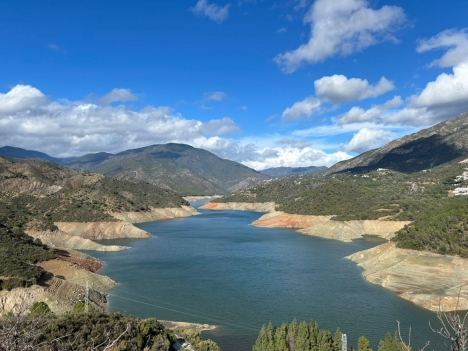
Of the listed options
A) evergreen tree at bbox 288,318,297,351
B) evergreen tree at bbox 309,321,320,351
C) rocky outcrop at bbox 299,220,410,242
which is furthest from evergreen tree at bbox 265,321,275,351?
rocky outcrop at bbox 299,220,410,242

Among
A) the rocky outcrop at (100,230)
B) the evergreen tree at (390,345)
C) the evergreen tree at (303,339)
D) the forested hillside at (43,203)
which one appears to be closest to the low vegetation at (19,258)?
the forested hillside at (43,203)

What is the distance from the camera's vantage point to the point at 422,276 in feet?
167

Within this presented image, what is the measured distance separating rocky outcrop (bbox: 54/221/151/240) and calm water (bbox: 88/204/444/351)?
19.4 m

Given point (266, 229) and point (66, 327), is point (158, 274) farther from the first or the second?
point (266, 229)

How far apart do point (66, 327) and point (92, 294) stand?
18.8 m

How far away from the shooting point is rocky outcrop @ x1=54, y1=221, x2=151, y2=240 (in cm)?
9925

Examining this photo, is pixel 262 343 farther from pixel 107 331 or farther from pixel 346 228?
pixel 346 228

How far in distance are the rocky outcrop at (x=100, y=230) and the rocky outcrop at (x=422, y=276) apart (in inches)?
2456

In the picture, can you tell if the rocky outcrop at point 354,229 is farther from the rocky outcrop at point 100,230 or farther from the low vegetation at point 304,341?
the low vegetation at point 304,341

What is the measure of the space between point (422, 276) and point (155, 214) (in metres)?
119

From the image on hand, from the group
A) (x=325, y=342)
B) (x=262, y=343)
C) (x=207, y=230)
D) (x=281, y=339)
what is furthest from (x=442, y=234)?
(x=207, y=230)

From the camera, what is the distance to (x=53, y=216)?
103750 mm

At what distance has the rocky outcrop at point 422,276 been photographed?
4331cm

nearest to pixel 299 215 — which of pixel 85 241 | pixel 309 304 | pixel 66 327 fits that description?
pixel 85 241
